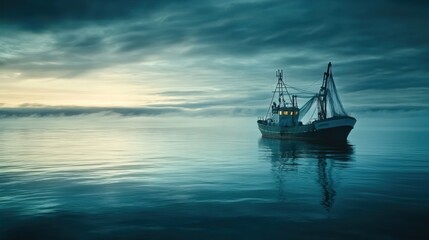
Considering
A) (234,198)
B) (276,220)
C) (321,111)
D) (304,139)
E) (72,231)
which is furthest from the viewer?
(321,111)

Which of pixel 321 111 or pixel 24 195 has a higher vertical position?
pixel 321 111

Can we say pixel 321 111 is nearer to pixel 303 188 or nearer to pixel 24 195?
pixel 303 188

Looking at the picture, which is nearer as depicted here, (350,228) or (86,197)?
(350,228)

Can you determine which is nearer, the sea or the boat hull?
the sea

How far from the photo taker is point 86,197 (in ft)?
81.6

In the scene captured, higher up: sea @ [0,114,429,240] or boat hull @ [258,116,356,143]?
boat hull @ [258,116,356,143]

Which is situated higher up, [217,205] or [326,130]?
[326,130]

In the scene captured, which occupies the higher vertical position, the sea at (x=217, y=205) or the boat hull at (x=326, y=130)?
the boat hull at (x=326, y=130)

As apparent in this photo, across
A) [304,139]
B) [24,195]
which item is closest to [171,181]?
[24,195]

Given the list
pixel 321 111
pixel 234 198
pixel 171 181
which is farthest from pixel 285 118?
pixel 234 198

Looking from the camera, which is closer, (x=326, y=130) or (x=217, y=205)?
(x=217, y=205)

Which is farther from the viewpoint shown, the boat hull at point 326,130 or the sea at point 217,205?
the boat hull at point 326,130

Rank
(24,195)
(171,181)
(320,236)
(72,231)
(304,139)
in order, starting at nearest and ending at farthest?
(320,236) < (72,231) < (24,195) < (171,181) < (304,139)

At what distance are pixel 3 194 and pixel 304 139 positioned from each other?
7495 cm
